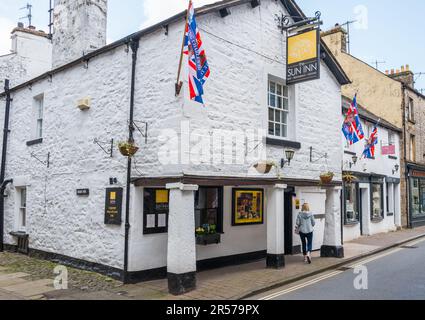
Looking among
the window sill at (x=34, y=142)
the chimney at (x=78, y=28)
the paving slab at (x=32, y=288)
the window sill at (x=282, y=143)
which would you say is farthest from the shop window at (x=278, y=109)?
the window sill at (x=34, y=142)

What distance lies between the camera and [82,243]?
34.4 ft

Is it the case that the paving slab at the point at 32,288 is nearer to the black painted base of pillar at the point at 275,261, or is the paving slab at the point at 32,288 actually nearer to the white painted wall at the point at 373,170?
the black painted base of pillar at the point at 275,261

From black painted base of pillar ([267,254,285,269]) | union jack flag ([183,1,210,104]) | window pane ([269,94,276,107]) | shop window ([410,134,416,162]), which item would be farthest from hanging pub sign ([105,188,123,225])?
shop window ([410,134,416,162])

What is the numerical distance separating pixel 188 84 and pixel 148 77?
1351mm

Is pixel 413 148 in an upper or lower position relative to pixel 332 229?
upper

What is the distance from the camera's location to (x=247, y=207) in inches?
469

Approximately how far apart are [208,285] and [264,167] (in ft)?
10.9

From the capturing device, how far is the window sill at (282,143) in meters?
10.5

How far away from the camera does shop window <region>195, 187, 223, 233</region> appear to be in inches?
424

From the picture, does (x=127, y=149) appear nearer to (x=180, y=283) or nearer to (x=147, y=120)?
(x=147, y=120)

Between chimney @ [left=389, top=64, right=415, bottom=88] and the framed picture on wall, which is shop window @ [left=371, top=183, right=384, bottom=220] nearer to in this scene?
chimney @ [left=389, top=64, right=415, bottom=88]

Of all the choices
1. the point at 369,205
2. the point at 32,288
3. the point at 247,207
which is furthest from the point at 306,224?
the point at 369,205

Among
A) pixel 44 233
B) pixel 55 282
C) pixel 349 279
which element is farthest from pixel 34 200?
pixel 349 279

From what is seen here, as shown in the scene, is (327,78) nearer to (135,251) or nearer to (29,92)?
(135,251)
